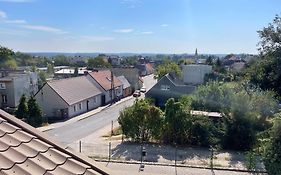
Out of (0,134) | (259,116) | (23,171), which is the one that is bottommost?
(259,116)

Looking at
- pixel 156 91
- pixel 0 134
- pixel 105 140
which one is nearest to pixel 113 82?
pixel 156 91

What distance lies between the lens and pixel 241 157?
1956 centimetres

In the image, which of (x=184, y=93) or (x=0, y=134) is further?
(x=184, y=93)

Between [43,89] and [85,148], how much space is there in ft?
49.2

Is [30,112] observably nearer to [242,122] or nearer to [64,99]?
[64,99]

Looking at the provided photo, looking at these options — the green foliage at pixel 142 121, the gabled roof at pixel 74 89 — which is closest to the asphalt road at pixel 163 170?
the green foliage at pixel 142 121

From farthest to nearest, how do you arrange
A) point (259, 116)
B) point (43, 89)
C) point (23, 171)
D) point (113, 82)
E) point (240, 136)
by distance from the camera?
point (113, 82)
point (43, 89)
point (259, 116)
point (240, 136)
point (23, 171)

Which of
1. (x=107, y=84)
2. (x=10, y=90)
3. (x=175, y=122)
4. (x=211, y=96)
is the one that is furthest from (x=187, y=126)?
(x=10, y=90)

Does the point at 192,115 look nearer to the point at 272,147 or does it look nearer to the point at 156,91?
the point at 272,147

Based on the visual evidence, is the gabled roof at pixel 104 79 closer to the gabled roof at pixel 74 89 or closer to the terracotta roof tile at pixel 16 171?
the gabled roof at pixel 74 89

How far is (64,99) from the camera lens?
32.7 metres

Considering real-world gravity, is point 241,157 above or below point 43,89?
below

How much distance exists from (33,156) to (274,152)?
13.1 m

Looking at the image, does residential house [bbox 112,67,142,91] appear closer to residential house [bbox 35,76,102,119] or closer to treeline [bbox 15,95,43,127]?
residential house [bbox 35,76,102,119]
